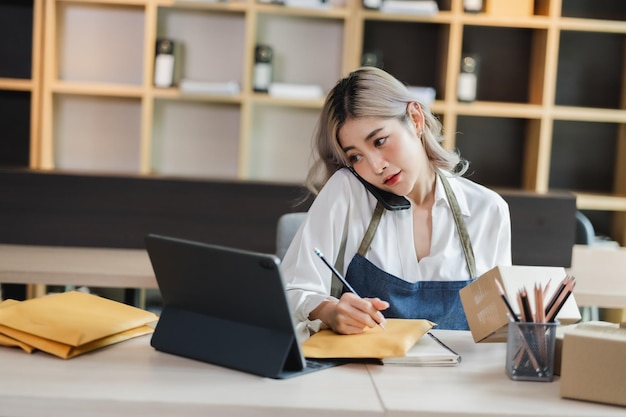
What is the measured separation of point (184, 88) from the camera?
414 cm

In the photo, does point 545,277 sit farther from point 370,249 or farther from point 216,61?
point 216,61

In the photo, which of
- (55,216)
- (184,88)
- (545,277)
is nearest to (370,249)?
(545,277)

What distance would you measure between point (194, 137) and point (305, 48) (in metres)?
0.74

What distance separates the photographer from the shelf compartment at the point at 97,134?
448 centimetres

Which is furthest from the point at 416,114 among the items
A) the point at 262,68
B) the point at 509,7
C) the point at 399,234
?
the point at 509,7

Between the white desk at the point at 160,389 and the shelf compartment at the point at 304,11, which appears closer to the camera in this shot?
the white desk at the point at 160,389

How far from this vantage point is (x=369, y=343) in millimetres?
1591

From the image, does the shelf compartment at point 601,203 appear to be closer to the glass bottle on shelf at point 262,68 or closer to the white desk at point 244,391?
the glass bottle on shelf at point 262,68

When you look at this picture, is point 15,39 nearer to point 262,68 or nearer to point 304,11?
point 262,68

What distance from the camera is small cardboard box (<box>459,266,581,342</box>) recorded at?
64.4 inches

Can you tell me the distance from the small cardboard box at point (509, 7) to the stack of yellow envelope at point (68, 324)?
→ 305cm

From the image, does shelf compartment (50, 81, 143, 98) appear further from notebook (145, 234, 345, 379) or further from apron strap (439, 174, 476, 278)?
Answer: notebook (145, 234, 345, 379)

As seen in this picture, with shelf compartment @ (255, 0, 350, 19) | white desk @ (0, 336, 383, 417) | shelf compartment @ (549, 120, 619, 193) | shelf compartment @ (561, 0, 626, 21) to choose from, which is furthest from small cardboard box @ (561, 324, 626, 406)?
shelf compartment @ (561, 0, 626, 21)

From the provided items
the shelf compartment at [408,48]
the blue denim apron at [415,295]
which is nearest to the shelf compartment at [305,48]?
the shelf compartment at [408,48]
